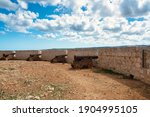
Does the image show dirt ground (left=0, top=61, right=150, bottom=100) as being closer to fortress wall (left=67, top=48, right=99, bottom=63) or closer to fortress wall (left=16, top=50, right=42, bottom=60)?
fortress wall (left=67, top=48, right=99, bottom=63)

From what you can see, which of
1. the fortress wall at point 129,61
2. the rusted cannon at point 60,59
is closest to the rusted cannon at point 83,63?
the fortress wall at point 129,61

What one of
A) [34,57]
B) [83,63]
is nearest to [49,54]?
[34,57]

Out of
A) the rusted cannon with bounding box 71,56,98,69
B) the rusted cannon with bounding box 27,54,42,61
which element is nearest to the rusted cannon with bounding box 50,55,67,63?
the rusted cannon with bounding box 27,54,42,61

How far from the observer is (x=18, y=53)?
27.7 metres

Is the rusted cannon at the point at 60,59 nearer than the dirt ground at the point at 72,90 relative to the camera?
No

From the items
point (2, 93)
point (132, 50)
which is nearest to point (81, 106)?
point (2, 93)

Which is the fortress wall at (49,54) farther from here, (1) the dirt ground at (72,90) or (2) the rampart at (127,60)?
(1) the dirt ground at (72,90)

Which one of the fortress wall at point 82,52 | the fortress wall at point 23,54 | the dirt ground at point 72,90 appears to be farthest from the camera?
the fortress wall at point 23,54

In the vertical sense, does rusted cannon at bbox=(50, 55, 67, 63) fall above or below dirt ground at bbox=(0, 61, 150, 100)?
above

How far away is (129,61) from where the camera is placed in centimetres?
1194

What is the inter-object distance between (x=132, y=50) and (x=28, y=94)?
6.08 metres

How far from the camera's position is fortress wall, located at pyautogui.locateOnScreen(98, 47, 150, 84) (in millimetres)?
10312

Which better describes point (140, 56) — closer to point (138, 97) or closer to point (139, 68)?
point (139, 68)

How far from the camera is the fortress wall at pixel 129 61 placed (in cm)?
1031
